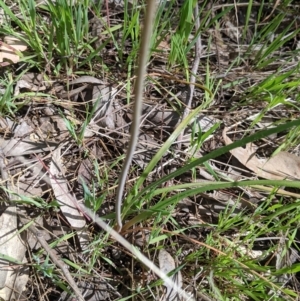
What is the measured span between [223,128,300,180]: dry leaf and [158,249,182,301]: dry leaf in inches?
16.7

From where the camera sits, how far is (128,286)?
1396mm

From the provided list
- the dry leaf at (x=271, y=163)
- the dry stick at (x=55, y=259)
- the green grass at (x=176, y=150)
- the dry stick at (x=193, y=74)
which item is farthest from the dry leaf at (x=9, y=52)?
the dry leaf at (x=271, y=163)

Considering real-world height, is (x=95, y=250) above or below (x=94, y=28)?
below

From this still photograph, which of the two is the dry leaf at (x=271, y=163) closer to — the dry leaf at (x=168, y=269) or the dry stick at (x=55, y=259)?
the dry leaf at (x=168, y=269)

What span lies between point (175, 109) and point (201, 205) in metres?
0.34

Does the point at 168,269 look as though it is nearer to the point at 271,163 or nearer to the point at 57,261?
the point at 57,261

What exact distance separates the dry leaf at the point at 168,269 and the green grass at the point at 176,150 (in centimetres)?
2

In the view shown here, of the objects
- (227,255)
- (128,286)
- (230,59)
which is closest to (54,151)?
Answer: (128,286)

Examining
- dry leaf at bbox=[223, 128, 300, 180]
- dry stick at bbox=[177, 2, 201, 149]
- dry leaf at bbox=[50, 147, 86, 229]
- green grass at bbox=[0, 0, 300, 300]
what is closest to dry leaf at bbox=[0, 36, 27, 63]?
green grass at bbox=[0, 0, 300, 300]

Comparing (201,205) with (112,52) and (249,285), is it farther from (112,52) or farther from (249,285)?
(112,52)

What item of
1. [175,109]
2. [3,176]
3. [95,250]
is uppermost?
[175,109]

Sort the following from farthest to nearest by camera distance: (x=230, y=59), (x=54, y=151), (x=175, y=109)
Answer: (x=230, y=59) < (x=175, y=109) < (x=54, y=151)

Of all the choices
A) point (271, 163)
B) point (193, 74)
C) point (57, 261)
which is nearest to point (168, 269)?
point (57, 261)

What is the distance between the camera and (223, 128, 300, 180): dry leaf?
5.27 feet
